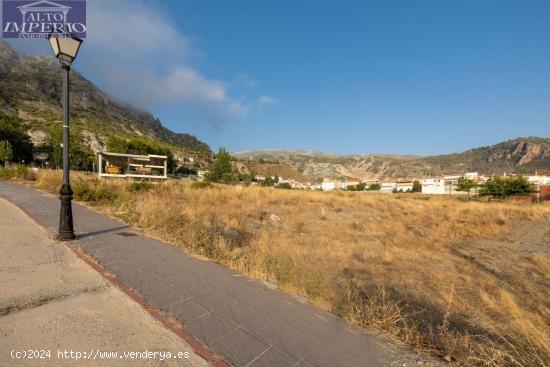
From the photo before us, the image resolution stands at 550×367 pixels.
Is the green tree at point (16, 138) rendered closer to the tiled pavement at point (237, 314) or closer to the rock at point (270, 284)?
the tiled pavement at point (237, 314)

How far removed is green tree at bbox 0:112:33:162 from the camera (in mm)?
42750

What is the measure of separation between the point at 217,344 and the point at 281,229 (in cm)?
1051

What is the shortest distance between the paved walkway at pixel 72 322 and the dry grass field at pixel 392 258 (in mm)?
1915

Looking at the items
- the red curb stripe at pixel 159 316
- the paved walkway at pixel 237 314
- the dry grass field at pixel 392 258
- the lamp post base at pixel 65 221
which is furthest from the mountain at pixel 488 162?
the red curb stripe at pixel 159 316

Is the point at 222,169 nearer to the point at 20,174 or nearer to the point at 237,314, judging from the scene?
the point at 20,174

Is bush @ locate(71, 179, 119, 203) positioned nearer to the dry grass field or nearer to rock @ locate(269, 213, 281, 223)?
the dry grass field

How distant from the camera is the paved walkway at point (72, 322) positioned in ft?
7.00

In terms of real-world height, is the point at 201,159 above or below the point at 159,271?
above

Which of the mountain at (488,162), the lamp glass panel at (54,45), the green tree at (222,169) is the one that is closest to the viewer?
the lamp glass panel at (54,45)

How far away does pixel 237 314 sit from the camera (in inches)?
116

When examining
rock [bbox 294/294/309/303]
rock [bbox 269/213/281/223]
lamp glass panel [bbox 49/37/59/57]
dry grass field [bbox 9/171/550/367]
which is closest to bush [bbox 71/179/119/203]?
dry grass field [bbox 9/171/550/367]

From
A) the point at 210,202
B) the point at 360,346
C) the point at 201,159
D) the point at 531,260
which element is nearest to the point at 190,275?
the point at 360,346

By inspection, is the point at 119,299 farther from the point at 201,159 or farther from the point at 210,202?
the point at 201,159

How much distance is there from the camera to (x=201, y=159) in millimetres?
99875
